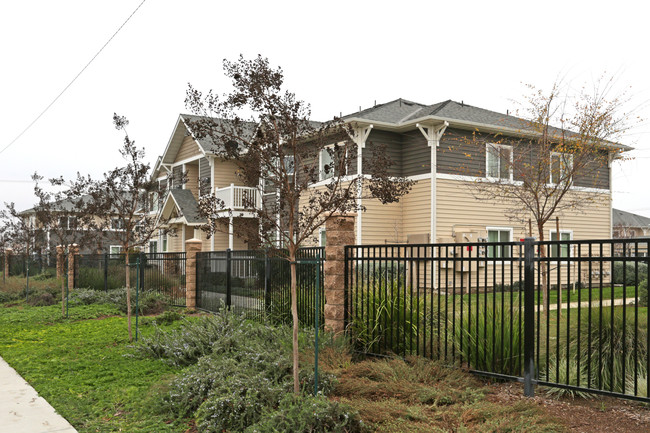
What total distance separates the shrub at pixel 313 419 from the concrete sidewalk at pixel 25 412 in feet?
6.62

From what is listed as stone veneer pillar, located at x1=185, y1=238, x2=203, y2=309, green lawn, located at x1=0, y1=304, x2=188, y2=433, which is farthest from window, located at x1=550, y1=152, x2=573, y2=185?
stone veneer pillar, located at x1=185, y1=238, x2=203, y2=309

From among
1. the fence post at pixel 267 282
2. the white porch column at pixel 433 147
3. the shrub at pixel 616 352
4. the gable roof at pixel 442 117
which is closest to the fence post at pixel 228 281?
the fence post at pixel 267 282

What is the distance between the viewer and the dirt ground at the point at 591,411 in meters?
4.74

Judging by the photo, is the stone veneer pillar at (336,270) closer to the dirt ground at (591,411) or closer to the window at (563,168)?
the dirt ground at (591,411)

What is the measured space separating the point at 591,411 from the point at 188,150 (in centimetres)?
2660

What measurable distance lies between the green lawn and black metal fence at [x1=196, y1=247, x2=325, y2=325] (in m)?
2.06

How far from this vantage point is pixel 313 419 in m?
4.77

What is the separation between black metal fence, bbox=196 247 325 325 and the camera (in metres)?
9.42

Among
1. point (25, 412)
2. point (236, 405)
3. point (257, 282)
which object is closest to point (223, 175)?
point (257, 282)

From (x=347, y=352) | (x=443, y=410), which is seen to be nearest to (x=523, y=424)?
(x=443, y=410)

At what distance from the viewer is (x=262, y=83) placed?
A: 5.54 metres

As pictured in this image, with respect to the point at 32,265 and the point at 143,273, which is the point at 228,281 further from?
the point at 32,265

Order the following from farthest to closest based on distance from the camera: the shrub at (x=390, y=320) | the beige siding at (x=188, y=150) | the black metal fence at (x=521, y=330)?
the beige siding at (x=188, y=150) < the shrub at (x=390, y=320) < the black metal fence at (x=521, y=330)

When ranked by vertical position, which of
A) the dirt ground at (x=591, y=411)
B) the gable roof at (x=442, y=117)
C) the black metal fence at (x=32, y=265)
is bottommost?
the black metal fence at (x=32, y=265)
